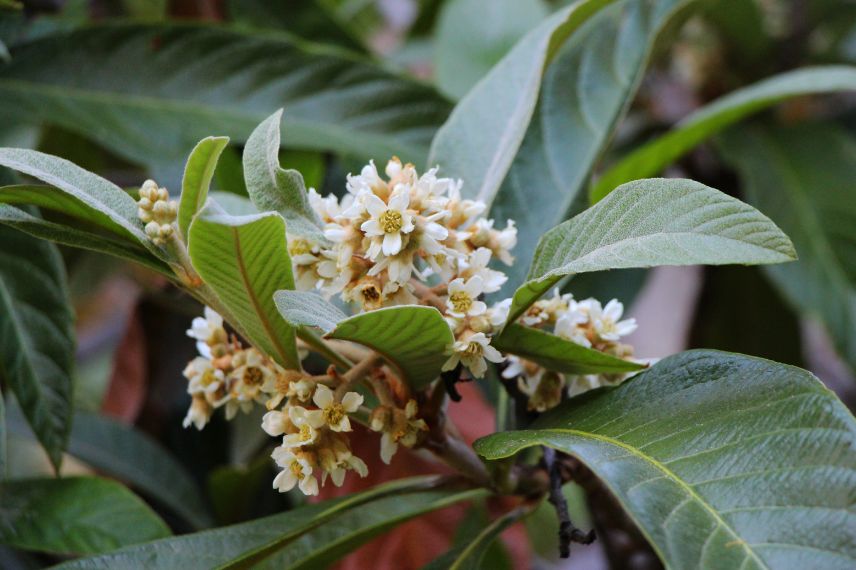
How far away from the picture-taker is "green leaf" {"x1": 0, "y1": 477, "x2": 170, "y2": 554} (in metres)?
0.65

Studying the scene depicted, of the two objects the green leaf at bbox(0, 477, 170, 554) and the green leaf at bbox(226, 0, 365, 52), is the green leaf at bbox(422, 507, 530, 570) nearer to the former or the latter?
the green leaf at bbox(0, 477, 170, 554)

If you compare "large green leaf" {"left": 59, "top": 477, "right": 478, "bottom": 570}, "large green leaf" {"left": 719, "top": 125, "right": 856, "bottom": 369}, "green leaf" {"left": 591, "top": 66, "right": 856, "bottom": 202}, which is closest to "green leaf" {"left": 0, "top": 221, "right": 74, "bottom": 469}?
"large green leaf" {"left": 59, "top": 477, "right": 478, "bottom": 570}

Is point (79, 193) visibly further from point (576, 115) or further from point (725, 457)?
point (576, 115)

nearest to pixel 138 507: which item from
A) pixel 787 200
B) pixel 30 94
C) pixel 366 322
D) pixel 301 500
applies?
pixel 301 500

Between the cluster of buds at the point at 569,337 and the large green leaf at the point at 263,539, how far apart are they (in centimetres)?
10

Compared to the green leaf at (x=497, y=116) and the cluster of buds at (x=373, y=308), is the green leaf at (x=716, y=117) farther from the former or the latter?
the cluster of buds at (x=373, y=308)

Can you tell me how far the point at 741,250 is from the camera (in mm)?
377

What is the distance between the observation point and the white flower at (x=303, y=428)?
0.46 m

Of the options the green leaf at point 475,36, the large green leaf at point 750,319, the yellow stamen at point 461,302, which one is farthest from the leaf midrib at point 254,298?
the large green leaf at point 750,319

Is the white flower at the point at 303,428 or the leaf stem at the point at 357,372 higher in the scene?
the leaf stem at the point at 357,372

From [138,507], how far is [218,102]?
1.42ft

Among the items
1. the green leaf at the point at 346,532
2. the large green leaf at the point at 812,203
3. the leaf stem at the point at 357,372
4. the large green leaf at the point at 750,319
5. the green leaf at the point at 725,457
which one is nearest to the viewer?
the green leaf at the point at 725,457

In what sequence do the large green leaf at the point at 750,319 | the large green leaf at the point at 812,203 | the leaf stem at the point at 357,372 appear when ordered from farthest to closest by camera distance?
the large green leaf at the point at 750,319 < the large green leaf at the point at 812,203 < the leaf stem at the point at 357,372

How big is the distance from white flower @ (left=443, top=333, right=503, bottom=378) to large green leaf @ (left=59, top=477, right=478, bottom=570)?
0.15 metres
